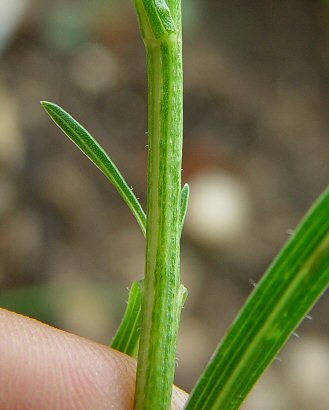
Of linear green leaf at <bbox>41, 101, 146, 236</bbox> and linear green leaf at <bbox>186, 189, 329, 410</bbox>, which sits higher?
linear green leaf at <bbox>41, 101, 146, 236</bbox>

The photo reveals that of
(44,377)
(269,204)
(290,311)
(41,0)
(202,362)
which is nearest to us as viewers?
(290,311)

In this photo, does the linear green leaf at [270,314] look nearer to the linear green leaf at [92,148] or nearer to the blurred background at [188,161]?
the linear green leaf at [92,148]

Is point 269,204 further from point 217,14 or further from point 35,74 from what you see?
point 35,74

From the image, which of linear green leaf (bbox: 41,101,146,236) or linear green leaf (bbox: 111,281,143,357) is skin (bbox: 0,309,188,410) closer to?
linear green leaf (bbox: 111,281,143,357)

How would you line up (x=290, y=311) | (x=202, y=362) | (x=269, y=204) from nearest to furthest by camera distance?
(x=290, y=311), (x=202, y=362), (x=269, y=204)

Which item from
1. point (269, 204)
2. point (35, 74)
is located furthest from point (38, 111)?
point (269, 204)

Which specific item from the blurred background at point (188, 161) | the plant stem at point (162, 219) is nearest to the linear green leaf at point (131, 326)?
the plant stem at point (162, 219)

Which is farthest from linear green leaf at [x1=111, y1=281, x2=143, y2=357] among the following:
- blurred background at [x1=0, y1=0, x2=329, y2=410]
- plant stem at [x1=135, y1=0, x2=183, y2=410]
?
blurred background at [x1=0, y1=0, x2=329, y2=410]
